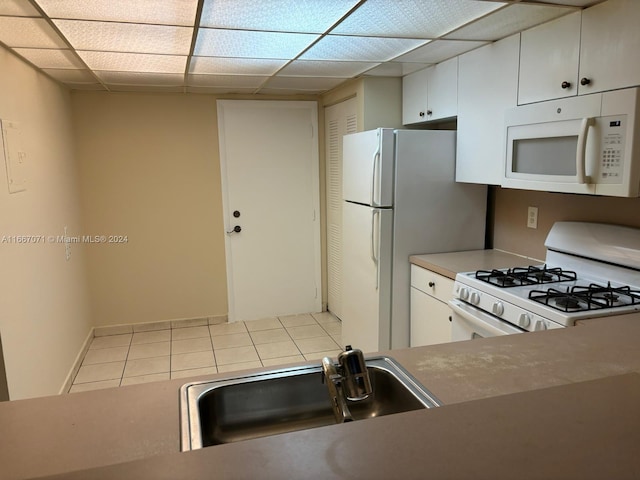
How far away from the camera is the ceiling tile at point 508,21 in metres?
2.06

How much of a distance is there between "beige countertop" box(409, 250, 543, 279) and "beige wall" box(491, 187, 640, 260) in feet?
0.27

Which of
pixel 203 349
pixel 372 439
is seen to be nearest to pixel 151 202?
pixel 203 349

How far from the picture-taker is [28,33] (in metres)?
2.28

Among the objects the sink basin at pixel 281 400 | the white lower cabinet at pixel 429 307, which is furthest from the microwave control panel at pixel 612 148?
the sink basin at pixel 281 400

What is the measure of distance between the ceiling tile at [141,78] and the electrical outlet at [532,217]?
2.51 meters

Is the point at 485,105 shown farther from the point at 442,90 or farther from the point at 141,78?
the point at 141,78

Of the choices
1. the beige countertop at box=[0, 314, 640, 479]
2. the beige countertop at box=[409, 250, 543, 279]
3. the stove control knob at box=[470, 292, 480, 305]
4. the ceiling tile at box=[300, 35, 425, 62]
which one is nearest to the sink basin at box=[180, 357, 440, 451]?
the beige countertop at box=[0, 314, 640, 479]

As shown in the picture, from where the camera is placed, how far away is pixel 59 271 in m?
3.33

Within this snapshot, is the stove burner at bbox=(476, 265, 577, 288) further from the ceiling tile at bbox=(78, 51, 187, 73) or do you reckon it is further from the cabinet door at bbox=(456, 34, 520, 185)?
the ceiling tile at bbox=(78, 51, 187, 73)

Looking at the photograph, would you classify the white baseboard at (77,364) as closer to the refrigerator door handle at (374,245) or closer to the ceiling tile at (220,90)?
the refrigerator door handle at (374,245)

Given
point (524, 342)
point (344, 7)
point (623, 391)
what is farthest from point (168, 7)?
point (623, 391)

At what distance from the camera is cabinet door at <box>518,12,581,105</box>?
2.12m

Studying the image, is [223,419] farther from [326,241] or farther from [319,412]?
[326,241]

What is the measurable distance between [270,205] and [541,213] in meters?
2.52
